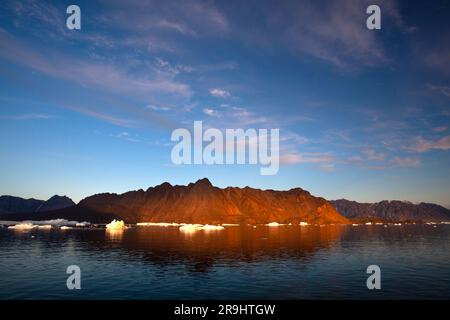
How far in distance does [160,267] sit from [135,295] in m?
25.4

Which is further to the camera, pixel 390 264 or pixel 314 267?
pixel 390 264

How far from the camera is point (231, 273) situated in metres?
66.6

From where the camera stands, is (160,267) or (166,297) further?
(160,267)

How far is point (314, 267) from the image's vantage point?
74.6 meters

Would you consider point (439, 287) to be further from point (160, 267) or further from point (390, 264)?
point (160, 267)
